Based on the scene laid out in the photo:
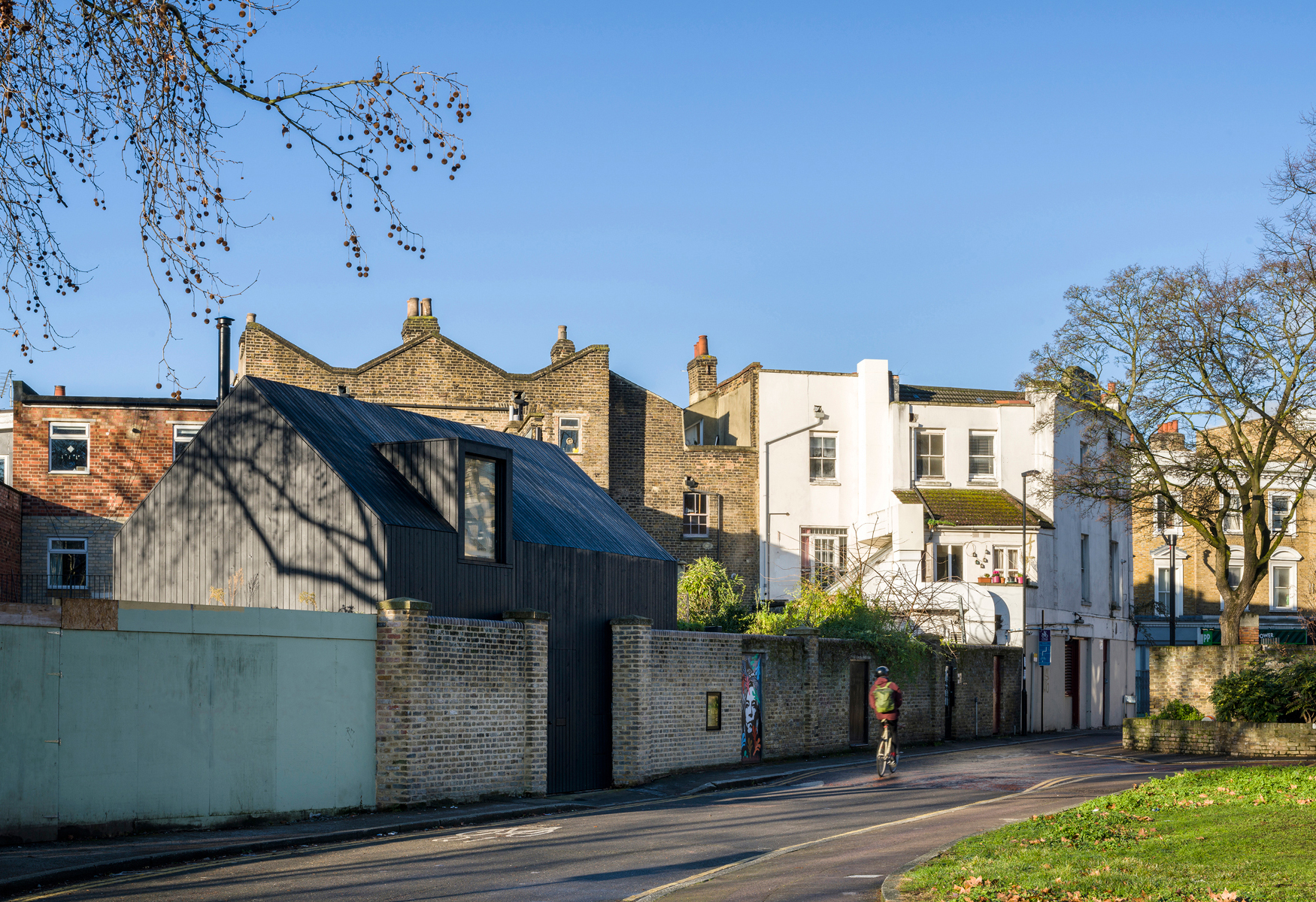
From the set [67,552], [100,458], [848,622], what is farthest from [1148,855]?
[100,458]

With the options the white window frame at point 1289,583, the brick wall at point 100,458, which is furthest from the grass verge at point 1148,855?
the white window frame at point 1289,583

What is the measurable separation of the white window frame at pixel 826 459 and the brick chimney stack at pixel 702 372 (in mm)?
7530

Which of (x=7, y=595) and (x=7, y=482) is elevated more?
(x=7, y=482)

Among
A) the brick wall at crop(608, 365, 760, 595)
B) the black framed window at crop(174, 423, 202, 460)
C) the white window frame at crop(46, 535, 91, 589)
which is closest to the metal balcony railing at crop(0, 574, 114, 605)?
the white window frame at crop(46, 535, 91, 589)

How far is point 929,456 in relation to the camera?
44.4 meters

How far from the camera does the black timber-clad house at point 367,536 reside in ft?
60.7

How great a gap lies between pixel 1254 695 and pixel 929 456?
17407mm

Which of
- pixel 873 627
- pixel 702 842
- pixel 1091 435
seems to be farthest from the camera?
pixel 1091 435

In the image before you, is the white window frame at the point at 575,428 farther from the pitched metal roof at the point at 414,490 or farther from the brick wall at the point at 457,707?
the brick wall at the point at 457,707

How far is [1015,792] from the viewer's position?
19453 mm

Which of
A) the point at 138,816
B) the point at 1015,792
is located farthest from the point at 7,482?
the point at 1015,792

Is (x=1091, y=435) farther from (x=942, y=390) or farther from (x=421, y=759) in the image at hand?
(x=421, y=759)

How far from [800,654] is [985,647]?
10.6 m

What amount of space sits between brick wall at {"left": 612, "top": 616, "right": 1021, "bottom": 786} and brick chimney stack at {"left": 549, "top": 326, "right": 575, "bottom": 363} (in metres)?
21.6
